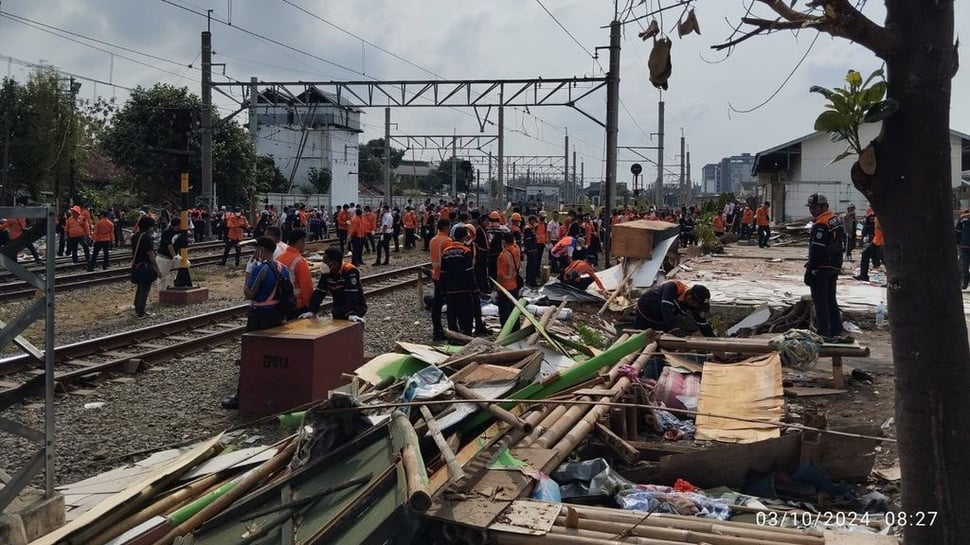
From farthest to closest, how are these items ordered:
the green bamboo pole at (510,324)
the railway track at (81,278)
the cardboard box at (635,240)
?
the cardboard box at (635,240), the railway track at (81,278), the green bamboo pole at (510,324)

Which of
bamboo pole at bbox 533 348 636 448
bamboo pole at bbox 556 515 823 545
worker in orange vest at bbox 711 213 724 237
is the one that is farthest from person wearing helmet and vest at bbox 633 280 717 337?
worker in orange vest at bbox 711 213 724 237

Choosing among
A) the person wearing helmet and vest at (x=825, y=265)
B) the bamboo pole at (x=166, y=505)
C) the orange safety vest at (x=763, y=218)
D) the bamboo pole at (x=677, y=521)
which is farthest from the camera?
the orange safety vest at (x=763, y=218)

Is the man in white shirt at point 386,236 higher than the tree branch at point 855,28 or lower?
lower

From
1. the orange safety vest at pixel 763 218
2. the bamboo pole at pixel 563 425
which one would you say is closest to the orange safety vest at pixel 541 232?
the orange safety vest at pixel 763 218

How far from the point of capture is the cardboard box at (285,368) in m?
7.57

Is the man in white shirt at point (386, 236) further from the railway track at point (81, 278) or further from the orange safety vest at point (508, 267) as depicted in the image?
the orange safety vest at point (508, 267)

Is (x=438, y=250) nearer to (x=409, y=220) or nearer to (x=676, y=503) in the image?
(x=676, y=503)

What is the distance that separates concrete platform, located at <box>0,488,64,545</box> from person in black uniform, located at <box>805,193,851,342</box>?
28.9 feet

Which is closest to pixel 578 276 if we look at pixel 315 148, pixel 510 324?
pixel 510 324

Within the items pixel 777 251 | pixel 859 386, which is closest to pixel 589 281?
pixel 859 386

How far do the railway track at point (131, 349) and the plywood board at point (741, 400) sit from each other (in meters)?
6.02

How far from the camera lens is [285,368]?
7641 mm

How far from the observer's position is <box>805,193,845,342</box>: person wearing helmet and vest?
34.6 feet

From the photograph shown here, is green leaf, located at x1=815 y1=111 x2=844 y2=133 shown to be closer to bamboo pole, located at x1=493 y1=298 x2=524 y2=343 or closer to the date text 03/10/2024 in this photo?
the date text 03/10/2024
